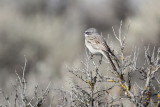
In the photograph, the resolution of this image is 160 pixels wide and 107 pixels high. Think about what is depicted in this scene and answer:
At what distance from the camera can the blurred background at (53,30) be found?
19.4 metres

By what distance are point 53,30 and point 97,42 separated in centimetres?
1477

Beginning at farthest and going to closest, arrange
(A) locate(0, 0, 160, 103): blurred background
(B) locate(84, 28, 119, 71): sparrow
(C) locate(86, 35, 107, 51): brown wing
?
(A) locate(0, 0, 160, 103): blurred background < (C) locate(86, 35, 107, 51): brown wing < (B) locate(84, 28, 119, 71): sparrow

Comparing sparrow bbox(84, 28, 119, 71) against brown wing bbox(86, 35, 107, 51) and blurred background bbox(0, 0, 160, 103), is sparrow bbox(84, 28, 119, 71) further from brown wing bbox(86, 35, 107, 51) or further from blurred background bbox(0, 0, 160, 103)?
blurred background bbox(0, 0, 160, 103)

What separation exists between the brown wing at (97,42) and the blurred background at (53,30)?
5.62 m

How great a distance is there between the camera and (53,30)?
2425cm

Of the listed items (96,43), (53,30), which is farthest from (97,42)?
(53,30)

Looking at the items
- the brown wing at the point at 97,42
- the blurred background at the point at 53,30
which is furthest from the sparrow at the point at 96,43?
the blurred background at the point at 53,30

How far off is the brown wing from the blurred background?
18.4ft

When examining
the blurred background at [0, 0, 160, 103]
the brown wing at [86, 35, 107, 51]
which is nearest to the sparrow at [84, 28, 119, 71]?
the brown wing at [86, 35, 107, 51]

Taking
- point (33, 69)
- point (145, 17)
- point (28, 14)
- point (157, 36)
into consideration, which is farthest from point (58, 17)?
point (33, 69)

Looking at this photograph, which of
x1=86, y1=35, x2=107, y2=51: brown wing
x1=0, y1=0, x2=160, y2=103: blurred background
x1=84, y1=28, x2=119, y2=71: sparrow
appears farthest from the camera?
x1=0, y1=0, x2=160, y2=103: blurred background

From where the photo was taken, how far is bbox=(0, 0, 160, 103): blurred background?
19.4 meters

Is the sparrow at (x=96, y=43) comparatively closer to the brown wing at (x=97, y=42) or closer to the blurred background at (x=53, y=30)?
the brown wing at (x=97, y=42)

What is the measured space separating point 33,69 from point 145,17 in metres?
8.14
